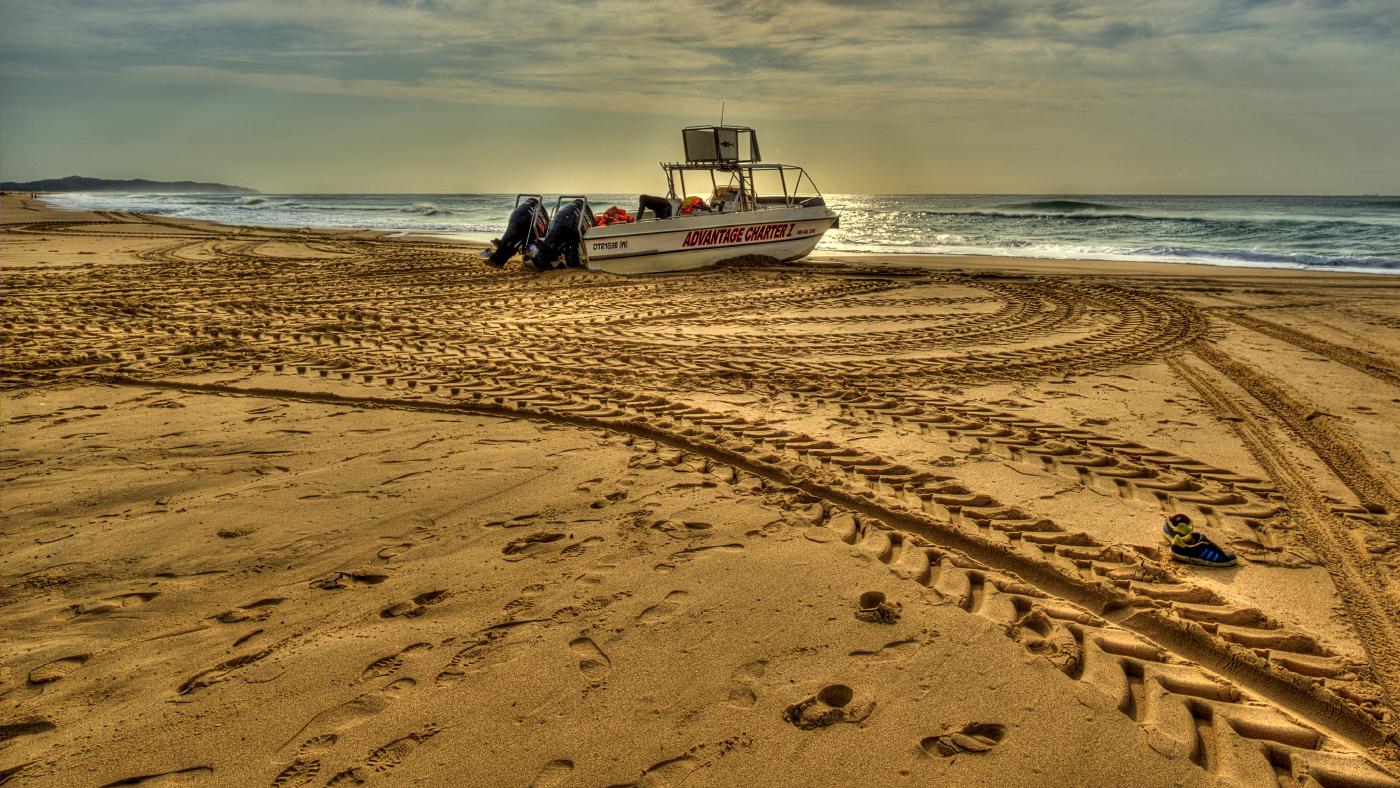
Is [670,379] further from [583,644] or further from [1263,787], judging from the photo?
[1263,787]

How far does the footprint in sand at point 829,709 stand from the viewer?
7.41ft

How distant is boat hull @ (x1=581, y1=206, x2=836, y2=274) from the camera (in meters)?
14.4

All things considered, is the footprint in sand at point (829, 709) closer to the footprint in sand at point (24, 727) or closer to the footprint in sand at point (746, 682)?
the footprint in sand at point (746, 682)

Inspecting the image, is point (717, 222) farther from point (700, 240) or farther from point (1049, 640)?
point (1049, 640)

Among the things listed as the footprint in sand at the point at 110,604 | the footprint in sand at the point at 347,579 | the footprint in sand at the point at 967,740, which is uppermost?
the footprint in sand at the point at 110,604

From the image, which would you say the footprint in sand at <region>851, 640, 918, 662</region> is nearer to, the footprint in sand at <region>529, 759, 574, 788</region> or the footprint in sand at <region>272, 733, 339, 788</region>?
the footprint in sand at <region>529, 759, 574, 788</region>

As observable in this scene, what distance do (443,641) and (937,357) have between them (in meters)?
5.78

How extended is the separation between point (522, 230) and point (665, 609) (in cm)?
1364

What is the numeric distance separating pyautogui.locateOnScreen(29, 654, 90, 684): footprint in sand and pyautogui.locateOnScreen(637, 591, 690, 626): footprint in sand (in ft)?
6.01

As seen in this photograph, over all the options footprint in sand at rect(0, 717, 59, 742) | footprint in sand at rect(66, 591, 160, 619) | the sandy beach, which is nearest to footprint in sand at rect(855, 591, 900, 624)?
the sandy beach

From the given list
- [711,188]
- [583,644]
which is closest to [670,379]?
[583,644]

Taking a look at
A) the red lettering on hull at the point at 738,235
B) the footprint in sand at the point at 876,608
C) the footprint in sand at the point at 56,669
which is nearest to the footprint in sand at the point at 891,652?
the footprint in sand at the point at 876,608

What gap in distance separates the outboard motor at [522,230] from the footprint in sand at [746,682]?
13.7m

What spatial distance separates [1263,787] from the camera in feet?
6.74
